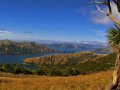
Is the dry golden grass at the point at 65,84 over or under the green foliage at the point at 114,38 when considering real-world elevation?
under

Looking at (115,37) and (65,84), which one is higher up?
(115,37)

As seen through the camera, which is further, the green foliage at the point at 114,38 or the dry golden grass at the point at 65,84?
the dry golden grass at the point at 65,84

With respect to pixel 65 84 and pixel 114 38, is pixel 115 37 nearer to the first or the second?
pixel 114 38

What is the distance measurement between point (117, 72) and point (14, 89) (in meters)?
8.76

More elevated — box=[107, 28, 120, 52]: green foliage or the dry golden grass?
box=[107, 28, 120, 52]: green foliage

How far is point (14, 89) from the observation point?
809 inches

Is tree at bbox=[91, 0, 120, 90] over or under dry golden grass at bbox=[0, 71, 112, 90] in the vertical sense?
over

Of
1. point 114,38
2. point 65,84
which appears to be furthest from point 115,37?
point 65,84

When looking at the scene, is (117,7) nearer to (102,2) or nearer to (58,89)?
(102,2)

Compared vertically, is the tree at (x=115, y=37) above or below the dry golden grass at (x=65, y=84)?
above

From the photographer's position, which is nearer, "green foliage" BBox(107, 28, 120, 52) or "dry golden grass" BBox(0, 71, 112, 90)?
"green foliage" BBox(107, 28, 120, 52)

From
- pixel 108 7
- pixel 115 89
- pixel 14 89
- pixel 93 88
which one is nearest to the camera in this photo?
pixel 115 89

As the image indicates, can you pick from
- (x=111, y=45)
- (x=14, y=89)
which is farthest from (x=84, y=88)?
(x=14, y=89)

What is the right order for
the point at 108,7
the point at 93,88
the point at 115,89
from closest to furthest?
the point at 115,89 → the point at 108,7 → the point at 93,88
